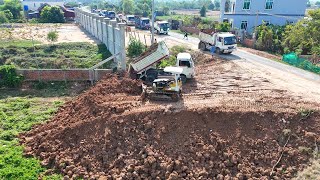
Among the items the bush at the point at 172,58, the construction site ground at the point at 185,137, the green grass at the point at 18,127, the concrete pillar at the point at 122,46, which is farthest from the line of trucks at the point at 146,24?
the construction site ground at the point at 185,137

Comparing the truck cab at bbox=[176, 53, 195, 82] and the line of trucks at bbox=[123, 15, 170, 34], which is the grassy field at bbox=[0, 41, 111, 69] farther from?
the line of trucks at bbox=[123, 15, 170, 34]

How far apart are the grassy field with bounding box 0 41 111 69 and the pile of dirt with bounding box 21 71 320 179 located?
1016 centimetres

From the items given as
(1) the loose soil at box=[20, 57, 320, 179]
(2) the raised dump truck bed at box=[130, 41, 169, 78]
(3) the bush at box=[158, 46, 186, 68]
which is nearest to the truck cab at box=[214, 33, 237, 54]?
(3) the bush at box=[158, 46, 186, 68]

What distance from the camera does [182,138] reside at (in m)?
14.8

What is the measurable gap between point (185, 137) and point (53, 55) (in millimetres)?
18494

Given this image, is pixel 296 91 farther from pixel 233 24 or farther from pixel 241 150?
pixel 233 24

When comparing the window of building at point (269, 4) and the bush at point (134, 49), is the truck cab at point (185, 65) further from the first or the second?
the window of building at point (269, 4)

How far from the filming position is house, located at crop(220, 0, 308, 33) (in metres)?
45.9

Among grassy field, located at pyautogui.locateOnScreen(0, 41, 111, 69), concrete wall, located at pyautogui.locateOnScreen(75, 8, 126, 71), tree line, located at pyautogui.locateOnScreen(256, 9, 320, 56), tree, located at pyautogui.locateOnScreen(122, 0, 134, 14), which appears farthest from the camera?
tree, located at pyautogui.locateOnScreen(122, 0, 134, 14)

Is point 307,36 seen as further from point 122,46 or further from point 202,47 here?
point 122,46

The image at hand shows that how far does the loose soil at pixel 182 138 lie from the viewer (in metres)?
13.7

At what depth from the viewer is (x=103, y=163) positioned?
1424 cm

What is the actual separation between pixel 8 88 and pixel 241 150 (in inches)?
699

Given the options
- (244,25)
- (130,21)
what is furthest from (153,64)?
(130,21)
